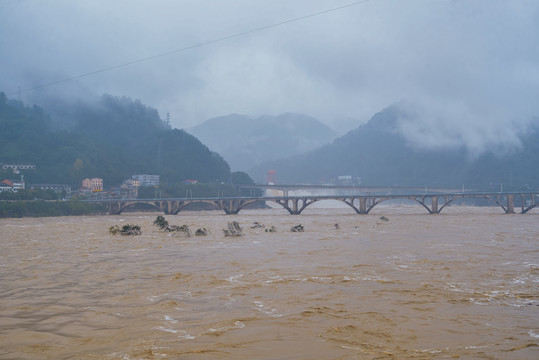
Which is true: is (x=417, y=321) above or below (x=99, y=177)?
below

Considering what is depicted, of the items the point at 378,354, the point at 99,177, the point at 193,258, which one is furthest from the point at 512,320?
the point at 99,177

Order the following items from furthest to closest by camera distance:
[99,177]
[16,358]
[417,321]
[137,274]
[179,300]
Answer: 1. [99,177]
2. [137,274]
3. [179,300]
4. [417,321]
5. [16,358]

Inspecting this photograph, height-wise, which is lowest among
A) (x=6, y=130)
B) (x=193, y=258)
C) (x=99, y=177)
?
(x=193, y=258)

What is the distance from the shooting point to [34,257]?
22.6m

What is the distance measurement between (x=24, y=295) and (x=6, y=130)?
181184 millimetres

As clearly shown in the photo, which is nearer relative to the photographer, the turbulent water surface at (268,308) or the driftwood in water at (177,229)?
the turbulent water surface at (268,308)

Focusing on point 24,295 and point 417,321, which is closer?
point 417,321

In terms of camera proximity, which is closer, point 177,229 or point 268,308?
point 268,308

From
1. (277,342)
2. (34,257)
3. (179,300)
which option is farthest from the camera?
(34,257)

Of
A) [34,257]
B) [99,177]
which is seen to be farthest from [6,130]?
[34,257]

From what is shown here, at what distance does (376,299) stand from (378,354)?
4.99 m

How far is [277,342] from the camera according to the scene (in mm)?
8414

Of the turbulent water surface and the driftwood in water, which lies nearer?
the turbulent water surface

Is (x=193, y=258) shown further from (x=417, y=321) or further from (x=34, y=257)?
(x=417, y=321)
